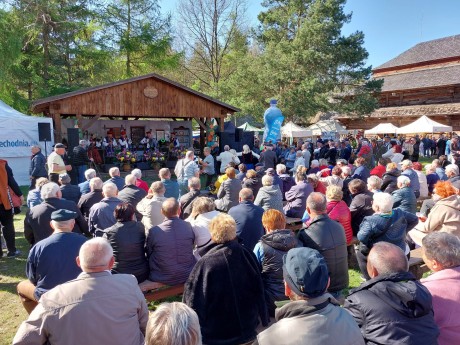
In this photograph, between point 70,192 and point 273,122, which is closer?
point 70,192

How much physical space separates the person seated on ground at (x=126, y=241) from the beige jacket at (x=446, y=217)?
343 cm

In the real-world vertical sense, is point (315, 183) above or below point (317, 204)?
below

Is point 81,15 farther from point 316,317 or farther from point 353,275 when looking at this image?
point 316,317

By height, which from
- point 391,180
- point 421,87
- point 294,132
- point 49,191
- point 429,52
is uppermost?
point 429,52

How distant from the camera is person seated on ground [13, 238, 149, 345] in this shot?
2.24 m

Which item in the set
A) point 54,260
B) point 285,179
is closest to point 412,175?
point 285,179

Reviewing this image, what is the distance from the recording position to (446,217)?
171 inches

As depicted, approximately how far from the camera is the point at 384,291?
225 cm

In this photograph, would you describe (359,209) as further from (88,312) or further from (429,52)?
(429,52)

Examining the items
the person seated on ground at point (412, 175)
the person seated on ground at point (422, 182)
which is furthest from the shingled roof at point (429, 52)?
the person seated on ground at point (412, 175)

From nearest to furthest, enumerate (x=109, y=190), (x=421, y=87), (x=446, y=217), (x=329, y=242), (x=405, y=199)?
1. (x=329, y=242)
2. (x=446, y=217)
3. (x=109, y=190)
4. (x=405, y=199)
5. (x=421, y=87)

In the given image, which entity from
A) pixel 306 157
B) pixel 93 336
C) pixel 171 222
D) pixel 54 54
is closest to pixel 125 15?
pixel 54 54

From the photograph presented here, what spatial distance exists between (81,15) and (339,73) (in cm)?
1730

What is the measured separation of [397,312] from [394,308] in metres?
0.03
